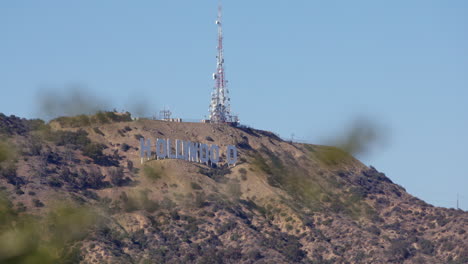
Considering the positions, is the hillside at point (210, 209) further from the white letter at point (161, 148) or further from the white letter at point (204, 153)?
the white letter at point (204, 153)

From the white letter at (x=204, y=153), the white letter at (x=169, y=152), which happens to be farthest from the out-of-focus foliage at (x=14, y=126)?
the white letter at (x=204, y=153)

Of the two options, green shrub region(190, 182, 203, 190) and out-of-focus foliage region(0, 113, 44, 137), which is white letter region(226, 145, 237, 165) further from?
out-of-focus foliage region(0, 113, 44, 137)

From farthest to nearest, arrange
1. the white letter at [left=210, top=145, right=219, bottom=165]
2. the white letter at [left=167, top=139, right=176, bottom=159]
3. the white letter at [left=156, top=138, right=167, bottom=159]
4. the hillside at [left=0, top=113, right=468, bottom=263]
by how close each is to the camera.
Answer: the white letter at [left=210, top=145, right=219, bottom=165]
the white letter at [left=167, top=139, right=176, bottom=159]
the white letter at [left=156, top=138, right=167, bottom=159]
the hillside at [left=0, top=113, right=468, bottom=263]

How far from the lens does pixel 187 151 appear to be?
107312 mm

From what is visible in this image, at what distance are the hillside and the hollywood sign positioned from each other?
1.48 meters

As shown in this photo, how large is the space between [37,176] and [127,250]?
13888mm

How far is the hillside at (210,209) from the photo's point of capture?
6856 cm


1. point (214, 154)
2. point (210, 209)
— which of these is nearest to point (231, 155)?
point (214, 154)

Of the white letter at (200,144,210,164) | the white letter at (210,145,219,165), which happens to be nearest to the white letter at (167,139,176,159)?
the white letter at (200,144,210,164)

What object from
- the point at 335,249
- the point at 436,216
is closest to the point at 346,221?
the point at 335,249

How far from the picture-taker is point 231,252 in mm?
87750

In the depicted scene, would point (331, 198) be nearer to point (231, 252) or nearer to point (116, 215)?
point (116, 215)

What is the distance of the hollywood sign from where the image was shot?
102 metres

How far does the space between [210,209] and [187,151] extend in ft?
69.6
